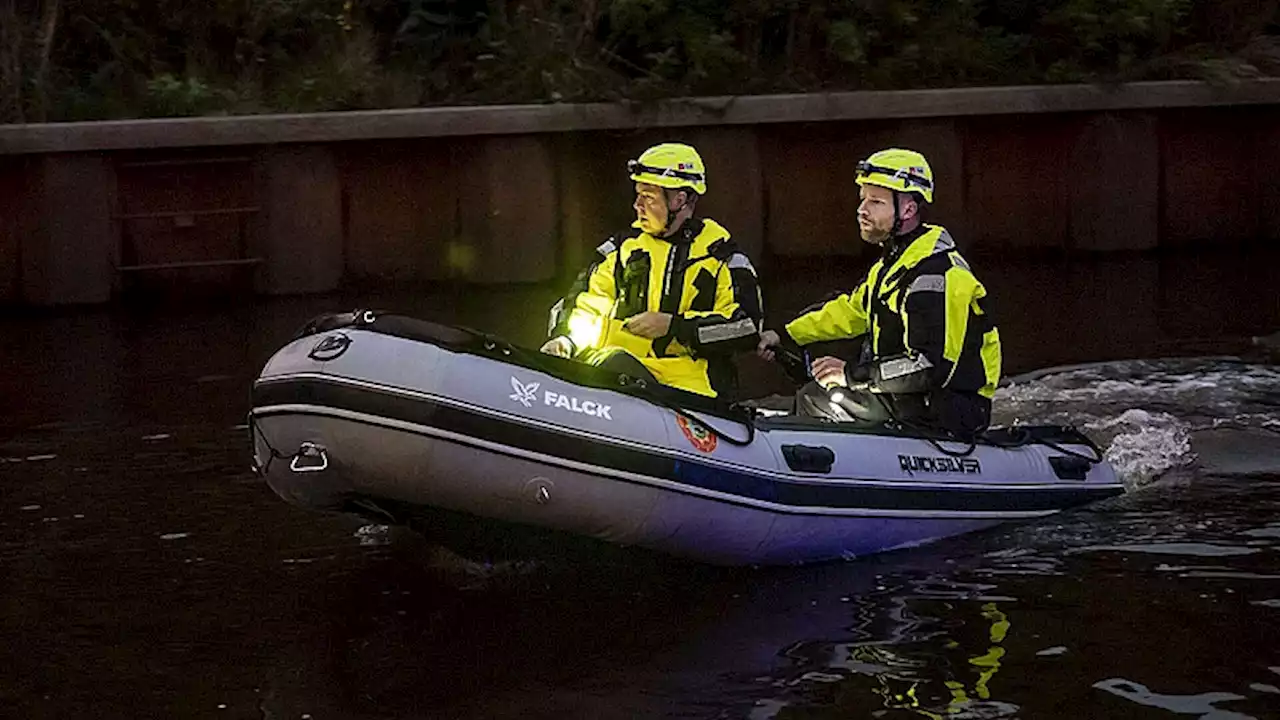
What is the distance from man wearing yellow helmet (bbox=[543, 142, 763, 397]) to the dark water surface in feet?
2.92

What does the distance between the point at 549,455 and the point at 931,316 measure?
1.72 meters

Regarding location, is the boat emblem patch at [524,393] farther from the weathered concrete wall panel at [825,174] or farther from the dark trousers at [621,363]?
the weathered concrete wall panel at [825,174]

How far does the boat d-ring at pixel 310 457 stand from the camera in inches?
262

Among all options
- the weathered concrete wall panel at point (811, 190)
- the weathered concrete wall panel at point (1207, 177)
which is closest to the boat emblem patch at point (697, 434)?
the weathered concrete wall panel at point (811, 190)

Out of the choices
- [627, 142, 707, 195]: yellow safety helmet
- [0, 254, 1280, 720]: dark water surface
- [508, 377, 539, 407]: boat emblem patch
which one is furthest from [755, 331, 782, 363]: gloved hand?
[508, 377, 539, 407]: boat emblem patch

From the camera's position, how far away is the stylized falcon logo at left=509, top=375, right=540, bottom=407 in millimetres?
6773

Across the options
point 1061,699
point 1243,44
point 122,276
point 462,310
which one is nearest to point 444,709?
point 1061,699

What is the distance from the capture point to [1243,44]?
56.1 feet

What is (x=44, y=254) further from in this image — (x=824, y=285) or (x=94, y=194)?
(x=824, y=285)

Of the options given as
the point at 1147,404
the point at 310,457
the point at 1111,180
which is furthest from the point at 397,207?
the point at 310,457

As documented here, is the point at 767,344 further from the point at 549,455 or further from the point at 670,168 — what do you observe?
the point at 549,455

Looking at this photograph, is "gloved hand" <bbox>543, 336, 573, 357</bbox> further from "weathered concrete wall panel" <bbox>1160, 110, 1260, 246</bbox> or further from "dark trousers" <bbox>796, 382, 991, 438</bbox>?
"weathered concrete wall panel" <bbox>1160, 110, 1260, 246</bbox>

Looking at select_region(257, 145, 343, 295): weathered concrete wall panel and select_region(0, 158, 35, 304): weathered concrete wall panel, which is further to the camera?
select_region(257, 145, 343, 295): weathered concrete wall panel

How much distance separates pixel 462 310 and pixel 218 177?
2.03m
